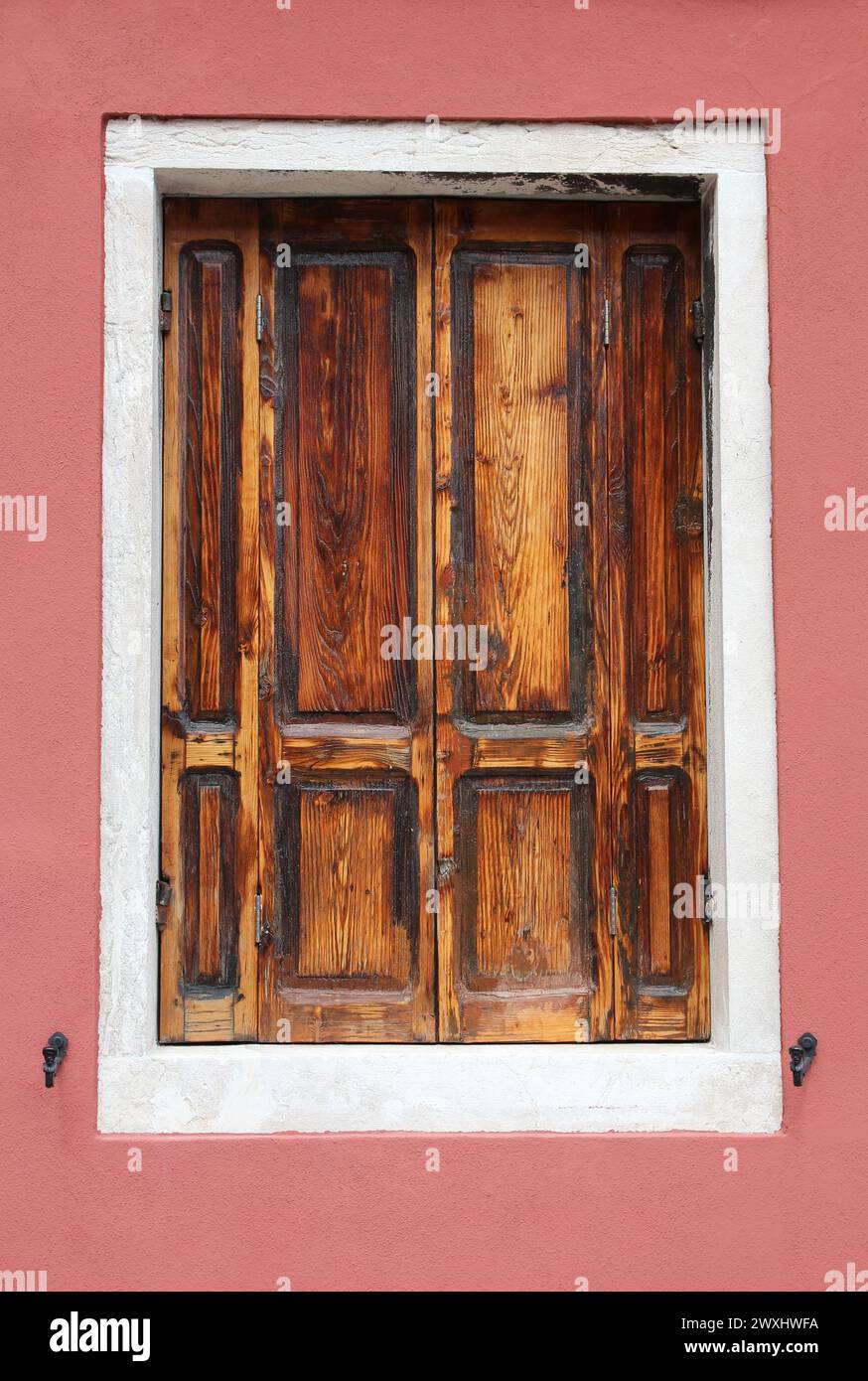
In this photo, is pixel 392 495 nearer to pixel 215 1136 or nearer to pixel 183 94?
pixel 183 94

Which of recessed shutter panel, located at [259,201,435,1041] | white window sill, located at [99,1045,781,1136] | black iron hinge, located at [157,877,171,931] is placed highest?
recessed shutter panel, located at [259,201,435,1041]

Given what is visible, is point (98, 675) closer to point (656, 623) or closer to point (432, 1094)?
point (432, 1094)

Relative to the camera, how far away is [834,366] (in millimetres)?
3193

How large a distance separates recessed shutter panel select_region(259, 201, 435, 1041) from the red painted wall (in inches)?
14.7

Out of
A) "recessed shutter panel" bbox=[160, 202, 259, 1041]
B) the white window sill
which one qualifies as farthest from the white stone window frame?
"recessed shutter panel" bbox=[160, 202, 259, 1041]

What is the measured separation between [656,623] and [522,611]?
16.1 inches

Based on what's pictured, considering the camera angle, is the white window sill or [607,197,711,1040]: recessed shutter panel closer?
the white window sill

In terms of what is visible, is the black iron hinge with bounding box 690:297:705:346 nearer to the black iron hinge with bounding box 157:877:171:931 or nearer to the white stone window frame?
the white stone window frame

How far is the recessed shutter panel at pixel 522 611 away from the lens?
3.35 m

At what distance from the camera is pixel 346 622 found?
338 cm

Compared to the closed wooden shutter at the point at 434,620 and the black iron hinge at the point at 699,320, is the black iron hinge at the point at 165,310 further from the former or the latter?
the black iron hinge at the point at 699,320

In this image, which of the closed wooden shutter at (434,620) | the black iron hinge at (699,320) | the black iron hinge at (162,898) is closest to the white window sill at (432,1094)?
the closed wooden shutter at (434,620)

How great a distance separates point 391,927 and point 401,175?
2201 mm

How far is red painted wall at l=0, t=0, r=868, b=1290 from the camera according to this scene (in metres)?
3.09
